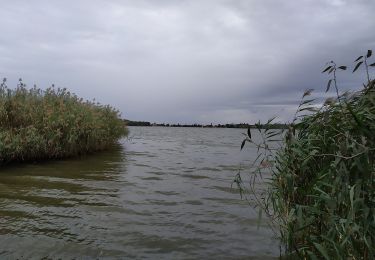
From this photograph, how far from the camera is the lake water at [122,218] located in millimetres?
5359

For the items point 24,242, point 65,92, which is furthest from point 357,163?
point 65,92

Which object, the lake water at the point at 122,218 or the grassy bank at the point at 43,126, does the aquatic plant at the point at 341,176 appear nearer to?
the lake water at the point at 122,218

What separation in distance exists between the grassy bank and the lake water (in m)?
0.85

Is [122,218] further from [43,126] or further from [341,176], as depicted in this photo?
[43,126]

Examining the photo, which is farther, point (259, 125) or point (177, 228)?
point (177, 228)

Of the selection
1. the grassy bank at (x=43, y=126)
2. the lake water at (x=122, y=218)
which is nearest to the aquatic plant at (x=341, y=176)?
the lake water at (x=122, y=218)

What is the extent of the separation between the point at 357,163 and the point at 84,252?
3.94 m

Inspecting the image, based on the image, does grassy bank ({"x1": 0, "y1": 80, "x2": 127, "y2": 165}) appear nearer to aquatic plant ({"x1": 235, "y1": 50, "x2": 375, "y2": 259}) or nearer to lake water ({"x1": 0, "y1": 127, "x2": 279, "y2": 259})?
lake water ({"x1": 0, "y1": 127, "x2": 279, "y2": 259})

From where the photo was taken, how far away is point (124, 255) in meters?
5.15

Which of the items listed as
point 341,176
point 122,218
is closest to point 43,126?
point 122,218

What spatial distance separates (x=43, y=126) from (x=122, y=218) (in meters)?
7.55

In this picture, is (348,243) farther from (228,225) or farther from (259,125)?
(228,225)

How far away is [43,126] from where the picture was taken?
1319 cm

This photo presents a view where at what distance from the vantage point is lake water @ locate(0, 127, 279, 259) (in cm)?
536
